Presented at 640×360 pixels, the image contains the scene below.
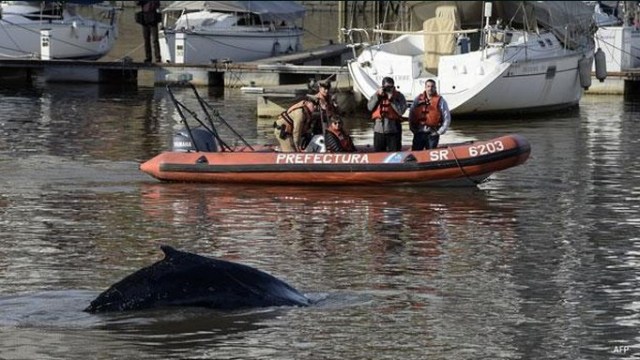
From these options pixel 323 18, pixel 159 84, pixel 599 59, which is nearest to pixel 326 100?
pixel 599 59

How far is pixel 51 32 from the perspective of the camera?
1601 inches

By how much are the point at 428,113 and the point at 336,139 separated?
1.46 m

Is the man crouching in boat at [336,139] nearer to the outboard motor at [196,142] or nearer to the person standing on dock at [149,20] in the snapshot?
the outboard motor at [196,142]

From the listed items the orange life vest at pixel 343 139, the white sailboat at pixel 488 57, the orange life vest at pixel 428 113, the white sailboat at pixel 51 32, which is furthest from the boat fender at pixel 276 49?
the orange life vest at pixel 343 139

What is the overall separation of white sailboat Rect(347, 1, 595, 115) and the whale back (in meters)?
16.9

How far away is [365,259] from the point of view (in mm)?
15883

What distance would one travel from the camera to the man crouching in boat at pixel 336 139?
832 inches

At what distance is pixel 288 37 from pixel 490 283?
97.4 ft

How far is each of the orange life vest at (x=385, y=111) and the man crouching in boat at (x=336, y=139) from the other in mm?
676

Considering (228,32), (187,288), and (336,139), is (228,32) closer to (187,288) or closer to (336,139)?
(336,139)

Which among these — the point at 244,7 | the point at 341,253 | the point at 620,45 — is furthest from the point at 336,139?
the point at 244,7

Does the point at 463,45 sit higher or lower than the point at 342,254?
higher

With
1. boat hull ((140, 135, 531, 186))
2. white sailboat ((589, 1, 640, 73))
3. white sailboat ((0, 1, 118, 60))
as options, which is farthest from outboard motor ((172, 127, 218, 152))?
white sailboat ((0, 1, 118, 60))

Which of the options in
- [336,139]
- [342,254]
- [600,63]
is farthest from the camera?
[600,63]
